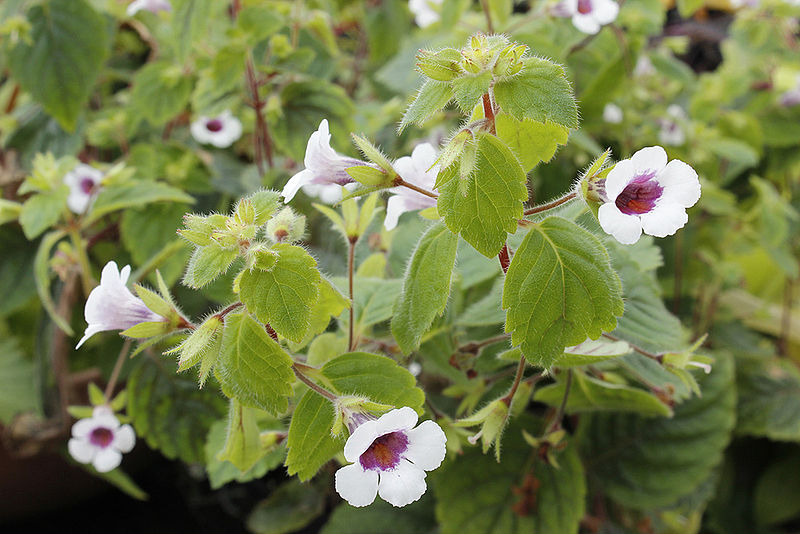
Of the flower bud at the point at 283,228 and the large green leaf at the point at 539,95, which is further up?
the large green leaf at the point at 539,95

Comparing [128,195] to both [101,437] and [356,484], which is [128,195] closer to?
[101,437]

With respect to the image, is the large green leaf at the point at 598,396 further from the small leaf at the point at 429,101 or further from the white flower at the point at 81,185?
the white flower at the point at 81,185

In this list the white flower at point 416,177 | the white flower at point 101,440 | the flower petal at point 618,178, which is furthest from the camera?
the white flower at point 101,440

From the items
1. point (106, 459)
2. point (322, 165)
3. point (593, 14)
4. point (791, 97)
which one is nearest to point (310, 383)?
point (322, 165)

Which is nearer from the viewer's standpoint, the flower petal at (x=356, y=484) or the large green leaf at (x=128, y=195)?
the flower petal at (x=356, y=484)

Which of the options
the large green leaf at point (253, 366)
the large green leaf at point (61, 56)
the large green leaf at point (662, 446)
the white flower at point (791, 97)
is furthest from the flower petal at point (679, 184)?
the white flower at point (791, 97)

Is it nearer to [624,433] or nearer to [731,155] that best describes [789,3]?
[731,155]
